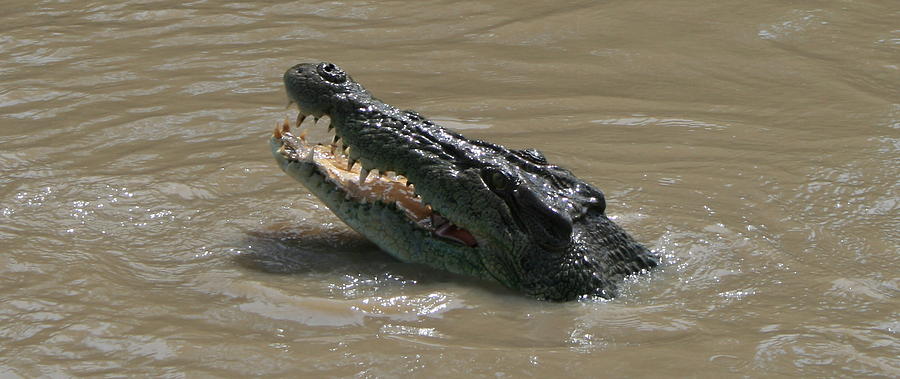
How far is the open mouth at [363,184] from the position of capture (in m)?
5.21

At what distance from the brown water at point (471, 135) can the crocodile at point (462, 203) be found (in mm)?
122

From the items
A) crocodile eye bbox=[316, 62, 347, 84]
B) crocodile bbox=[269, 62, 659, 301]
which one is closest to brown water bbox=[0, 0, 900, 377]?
crocodile bbox=[269, 62, 659, 301]

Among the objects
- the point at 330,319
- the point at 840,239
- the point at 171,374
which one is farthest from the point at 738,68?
the point at 171,374

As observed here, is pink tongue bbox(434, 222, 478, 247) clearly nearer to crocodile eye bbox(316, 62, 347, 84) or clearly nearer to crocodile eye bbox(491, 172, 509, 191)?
crocodile eye bbox(491, 172, 509, 191)

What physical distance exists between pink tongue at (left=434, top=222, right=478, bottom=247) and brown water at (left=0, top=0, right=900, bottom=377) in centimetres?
18

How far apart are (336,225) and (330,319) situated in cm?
117

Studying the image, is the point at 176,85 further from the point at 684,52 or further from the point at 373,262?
the point at 684,52

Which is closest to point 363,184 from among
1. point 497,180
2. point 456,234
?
point 456,234

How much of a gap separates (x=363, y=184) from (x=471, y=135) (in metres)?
1.74

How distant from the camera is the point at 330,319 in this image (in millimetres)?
4578

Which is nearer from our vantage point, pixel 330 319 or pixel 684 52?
pixel 330 319

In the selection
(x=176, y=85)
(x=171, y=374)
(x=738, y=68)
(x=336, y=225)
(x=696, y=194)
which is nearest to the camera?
(x=171, y=374)

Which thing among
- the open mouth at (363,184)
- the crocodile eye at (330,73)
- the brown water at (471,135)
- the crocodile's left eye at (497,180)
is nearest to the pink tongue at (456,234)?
the open mouth at (363,184)

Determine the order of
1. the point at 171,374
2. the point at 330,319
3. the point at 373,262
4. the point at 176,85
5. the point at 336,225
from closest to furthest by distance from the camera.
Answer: the point at 171,374, the point at 330,319, the point at 373,262, the point at 336,225, the point at 176,85
